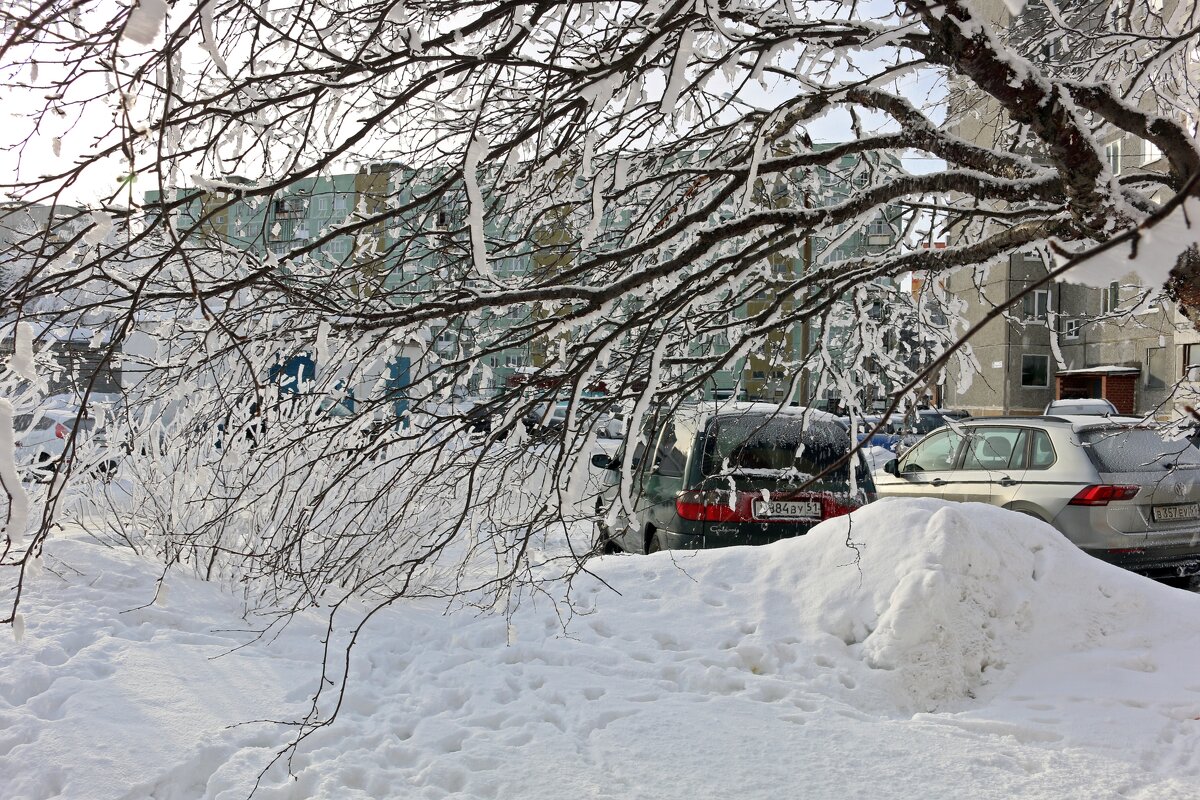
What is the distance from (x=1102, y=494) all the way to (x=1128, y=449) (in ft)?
1.79

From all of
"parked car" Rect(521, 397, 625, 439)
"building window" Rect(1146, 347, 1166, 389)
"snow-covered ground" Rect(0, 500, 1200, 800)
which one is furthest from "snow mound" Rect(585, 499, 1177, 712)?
"building window" Rect(1146, 347, 1166, 389)

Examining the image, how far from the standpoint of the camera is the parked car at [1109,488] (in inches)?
264

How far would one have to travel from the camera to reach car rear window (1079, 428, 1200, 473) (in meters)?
6.92

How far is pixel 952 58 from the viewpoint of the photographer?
8.87 feet

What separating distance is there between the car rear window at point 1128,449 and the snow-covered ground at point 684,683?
2.24 metres

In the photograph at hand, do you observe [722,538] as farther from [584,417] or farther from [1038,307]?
[1038,307]

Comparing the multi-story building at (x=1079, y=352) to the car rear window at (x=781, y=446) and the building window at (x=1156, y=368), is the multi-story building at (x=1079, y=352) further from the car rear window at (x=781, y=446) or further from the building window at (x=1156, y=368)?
the car rear window at (x=781, y=446)

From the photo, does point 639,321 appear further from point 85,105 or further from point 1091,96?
point 85,105

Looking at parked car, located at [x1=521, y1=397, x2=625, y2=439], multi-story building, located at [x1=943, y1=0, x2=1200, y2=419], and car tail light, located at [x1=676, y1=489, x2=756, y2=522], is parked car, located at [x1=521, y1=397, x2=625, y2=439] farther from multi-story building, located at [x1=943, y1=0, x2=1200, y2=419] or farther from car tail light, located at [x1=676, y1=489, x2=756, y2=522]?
multi-story building, located at [x1=943, y1=0, x2=1200, y2=419]

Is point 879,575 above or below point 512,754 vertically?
above

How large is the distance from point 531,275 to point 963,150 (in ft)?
6.12

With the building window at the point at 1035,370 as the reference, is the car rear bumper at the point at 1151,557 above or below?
below

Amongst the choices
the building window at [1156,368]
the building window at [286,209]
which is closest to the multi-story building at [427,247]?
the building window at [286,209]

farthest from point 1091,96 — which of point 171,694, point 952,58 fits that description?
point 171,694
